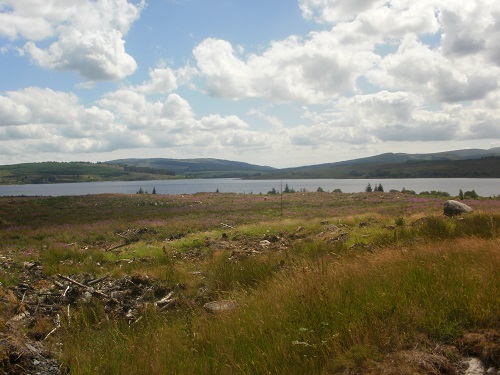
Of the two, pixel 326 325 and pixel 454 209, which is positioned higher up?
pixel 326 325

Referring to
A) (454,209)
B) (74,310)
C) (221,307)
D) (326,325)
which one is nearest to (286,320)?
(326,325)

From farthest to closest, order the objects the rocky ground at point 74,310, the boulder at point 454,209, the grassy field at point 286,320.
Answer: the boulder at point 454,209 → the grassy field at point 286,320 → the rocky ground at point 74,310

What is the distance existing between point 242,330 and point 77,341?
3.29 meters

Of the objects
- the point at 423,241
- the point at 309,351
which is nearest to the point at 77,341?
the point at 309,351

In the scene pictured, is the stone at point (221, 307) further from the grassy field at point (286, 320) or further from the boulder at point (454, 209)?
the boulder at point (454, 209)

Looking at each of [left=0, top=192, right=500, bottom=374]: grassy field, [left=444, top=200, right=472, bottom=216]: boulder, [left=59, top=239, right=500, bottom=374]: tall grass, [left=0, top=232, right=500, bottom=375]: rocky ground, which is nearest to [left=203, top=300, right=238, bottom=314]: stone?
[left=0, top=192, right=500, bottom=374]: grassy field

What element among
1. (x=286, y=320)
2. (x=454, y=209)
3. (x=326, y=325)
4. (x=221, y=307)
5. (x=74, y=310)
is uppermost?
(x=326, y=325)

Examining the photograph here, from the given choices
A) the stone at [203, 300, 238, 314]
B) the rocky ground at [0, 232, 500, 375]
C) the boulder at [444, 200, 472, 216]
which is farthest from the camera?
the boulder at [444, 200, 472, 216]

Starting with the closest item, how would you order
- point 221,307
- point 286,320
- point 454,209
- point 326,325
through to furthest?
point 326,325 < point 286,320 < point 221,307 < point 454,209

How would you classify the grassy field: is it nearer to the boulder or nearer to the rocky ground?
the rocky ground

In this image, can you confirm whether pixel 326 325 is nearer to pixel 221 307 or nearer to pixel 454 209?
pixel 221 307

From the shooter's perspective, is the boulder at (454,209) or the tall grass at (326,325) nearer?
the tall grass at (326,325)

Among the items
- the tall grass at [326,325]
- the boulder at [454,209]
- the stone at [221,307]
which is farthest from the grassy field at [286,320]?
the boulder at [454,209]

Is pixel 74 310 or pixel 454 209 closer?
pixel 74 310
